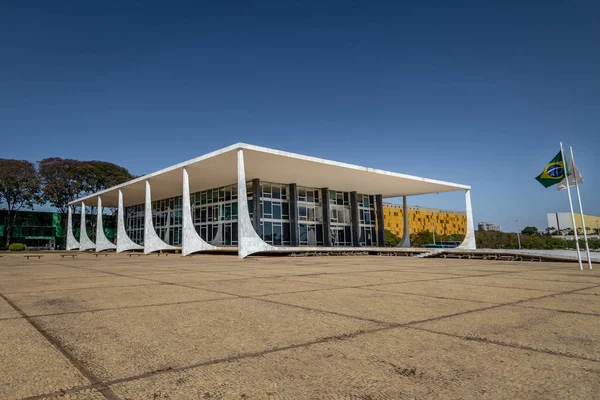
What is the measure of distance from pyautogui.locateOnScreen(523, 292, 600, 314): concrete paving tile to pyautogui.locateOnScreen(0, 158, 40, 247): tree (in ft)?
211

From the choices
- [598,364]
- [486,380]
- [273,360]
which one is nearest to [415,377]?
[486,380]

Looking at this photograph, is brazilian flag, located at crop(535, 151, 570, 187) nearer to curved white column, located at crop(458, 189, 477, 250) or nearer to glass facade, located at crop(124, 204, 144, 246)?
curved white column, located at crop(458, 189, 477, 250)

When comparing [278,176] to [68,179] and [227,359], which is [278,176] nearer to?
[227,359]

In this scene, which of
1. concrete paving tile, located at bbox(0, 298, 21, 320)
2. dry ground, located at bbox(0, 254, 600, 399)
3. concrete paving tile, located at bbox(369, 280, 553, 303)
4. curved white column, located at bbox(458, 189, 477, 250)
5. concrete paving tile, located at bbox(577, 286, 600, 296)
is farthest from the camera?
curved white column, located at bbox(458, 189, 477, 250)

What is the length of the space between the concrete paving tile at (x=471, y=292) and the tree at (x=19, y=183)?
61851 mm

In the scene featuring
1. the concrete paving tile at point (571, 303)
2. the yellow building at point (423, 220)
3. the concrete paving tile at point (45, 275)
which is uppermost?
the yellow building at point (423, 220)

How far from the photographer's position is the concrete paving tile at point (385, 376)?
2.10 m

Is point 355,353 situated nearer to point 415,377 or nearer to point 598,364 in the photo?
point 415,377

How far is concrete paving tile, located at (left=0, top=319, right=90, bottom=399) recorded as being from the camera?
2199mm

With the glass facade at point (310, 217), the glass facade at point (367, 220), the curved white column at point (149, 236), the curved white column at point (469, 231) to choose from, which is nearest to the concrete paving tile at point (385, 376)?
the glass facade at point (310, 217)

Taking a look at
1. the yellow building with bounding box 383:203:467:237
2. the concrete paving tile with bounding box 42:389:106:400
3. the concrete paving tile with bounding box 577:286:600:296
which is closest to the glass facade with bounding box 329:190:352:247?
the concrete paving tile with bounding box 577:286:600:296

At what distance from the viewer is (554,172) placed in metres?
12.9

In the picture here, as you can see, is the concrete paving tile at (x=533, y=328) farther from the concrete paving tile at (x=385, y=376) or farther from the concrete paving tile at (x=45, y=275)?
the concrete paving tile at (x=45, y=275)

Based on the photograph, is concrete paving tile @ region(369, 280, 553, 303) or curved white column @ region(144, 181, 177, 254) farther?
curved white column @ region(144, 181, 177, 254)
